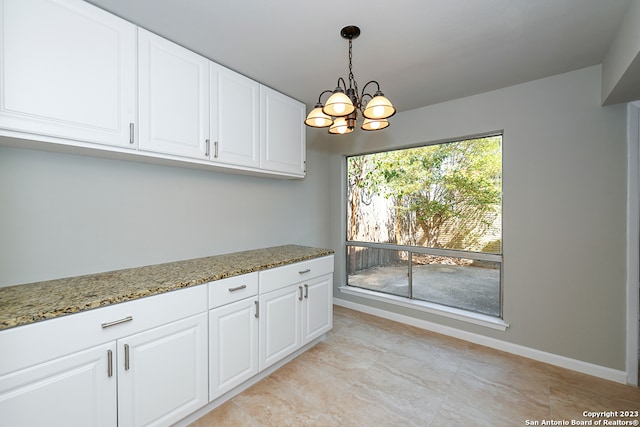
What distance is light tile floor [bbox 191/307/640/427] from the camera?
5.74 feet

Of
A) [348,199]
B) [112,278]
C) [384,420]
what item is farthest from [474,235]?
[112,278]

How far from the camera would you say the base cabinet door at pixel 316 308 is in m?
2.45

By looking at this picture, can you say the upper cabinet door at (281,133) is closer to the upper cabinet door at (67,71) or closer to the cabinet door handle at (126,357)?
the upper cabinet door at (67,71)

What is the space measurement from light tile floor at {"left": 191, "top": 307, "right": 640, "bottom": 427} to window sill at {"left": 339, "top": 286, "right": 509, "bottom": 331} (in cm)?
25

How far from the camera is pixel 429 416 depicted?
1.77 metres

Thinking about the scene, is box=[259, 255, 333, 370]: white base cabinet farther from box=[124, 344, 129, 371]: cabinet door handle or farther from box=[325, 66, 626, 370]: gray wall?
box=[325, 66, 626, 370]: gray wall

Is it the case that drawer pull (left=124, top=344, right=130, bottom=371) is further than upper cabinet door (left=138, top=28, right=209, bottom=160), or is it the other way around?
upper cabinet door (left=138, top=28, right=209, bottom=160)

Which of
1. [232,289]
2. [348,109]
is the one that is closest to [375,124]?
[348,109]

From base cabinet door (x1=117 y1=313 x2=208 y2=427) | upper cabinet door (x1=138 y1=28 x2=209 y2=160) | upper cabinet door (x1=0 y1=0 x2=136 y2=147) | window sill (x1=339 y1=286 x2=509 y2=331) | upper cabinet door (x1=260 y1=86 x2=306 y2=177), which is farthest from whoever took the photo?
window sill (x1=339 y1=286 x2=509 y2=331)

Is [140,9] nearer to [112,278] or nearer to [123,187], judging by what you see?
[123,187]

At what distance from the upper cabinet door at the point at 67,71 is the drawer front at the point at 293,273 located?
50.0 inches

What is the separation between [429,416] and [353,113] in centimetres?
199

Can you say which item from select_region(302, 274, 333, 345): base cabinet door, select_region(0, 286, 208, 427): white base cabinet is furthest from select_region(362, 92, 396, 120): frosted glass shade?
select_region(302, 274, 333, 345): base cabinet door

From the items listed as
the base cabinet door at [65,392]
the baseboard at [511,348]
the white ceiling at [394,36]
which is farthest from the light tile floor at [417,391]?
the white ceiling at [394,36]
